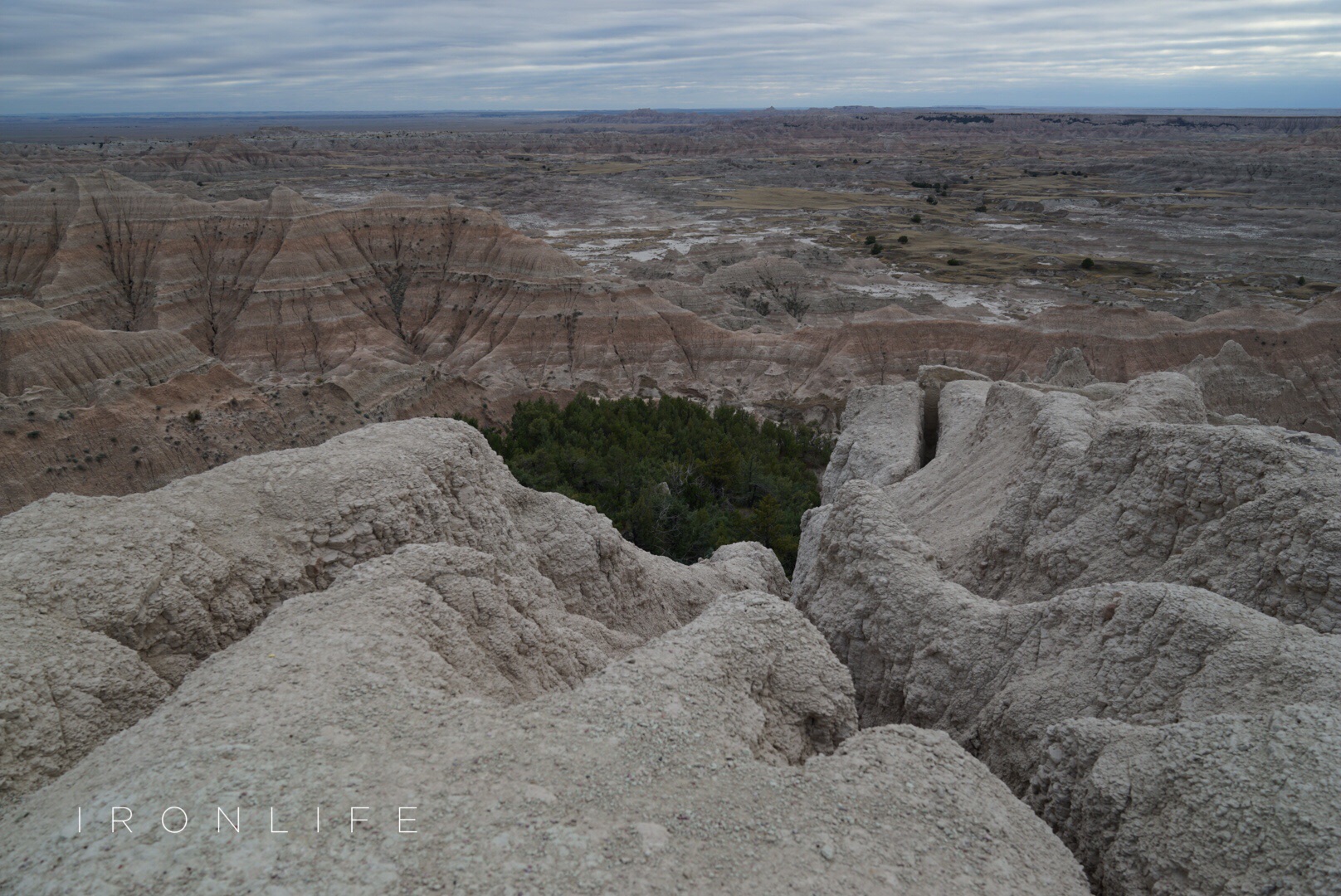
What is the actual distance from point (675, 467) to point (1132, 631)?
19269mm

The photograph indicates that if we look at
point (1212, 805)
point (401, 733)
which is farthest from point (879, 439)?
point (401, 733)

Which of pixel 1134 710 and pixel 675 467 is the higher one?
pixel 1134 710

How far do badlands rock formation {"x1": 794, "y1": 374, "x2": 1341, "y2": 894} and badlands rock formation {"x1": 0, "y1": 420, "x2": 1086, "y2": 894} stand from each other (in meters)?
1.17

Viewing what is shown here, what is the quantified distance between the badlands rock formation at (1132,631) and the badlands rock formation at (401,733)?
3.83 feet

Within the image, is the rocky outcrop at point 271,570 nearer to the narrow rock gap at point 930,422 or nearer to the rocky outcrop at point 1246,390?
the narrow rock gap at point 930,422

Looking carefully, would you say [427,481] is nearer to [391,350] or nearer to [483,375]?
[483,375]

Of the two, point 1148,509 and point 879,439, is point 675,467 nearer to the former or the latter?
point 879,439

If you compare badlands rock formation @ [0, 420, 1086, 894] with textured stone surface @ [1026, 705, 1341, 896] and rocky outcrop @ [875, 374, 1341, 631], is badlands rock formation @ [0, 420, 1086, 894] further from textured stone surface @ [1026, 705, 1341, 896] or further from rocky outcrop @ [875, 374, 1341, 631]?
rocky outcrop @ [875, 374, 1341, 631]

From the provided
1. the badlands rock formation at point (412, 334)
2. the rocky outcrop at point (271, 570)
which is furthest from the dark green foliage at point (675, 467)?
the rocky outcrop at point (271, 570)

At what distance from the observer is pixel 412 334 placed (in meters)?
49.8

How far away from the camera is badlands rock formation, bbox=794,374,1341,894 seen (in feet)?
22.9

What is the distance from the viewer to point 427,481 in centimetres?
1239

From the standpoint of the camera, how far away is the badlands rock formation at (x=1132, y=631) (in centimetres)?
698

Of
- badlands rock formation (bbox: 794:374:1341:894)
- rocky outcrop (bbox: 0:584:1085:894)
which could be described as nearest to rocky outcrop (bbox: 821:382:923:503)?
badlands rock formation (bbox: 794:374:1341:894)
